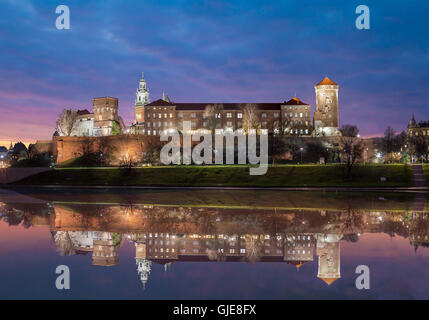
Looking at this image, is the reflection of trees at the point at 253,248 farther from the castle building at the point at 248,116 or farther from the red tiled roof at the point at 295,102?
the red tiled roof at the point at 295,102

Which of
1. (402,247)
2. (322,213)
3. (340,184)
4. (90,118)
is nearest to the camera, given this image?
(402,247)

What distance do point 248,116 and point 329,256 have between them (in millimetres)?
82124

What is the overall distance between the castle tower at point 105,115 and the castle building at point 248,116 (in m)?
7.31

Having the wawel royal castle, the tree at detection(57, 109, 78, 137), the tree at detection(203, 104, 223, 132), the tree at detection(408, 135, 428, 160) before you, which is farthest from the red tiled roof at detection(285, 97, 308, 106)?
the tree at detection(57, 109, 78, 137)

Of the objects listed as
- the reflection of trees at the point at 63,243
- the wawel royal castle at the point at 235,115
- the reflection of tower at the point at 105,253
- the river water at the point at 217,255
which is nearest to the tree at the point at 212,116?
the wawel royal castle at the point at 235,115

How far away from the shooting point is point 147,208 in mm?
21453

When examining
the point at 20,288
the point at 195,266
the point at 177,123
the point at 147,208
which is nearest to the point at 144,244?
the point at 195,266

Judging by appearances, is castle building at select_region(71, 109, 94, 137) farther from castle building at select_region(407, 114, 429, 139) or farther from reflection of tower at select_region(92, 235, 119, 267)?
castle building at select_region(407, 114, 429, 139)

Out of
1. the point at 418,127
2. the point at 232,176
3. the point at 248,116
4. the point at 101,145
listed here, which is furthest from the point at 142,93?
the point at 418,127

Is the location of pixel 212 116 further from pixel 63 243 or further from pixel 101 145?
pixel 63 243

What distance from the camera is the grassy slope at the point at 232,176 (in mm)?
39000

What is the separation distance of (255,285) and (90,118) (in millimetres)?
106528

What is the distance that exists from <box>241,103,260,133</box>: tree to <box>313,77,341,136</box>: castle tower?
52.7 ft

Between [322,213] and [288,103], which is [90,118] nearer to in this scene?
[288,103]
